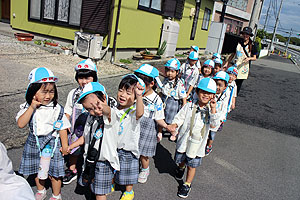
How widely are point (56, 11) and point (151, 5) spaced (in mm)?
4283

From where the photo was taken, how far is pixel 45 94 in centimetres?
252

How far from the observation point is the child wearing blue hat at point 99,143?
2.34m

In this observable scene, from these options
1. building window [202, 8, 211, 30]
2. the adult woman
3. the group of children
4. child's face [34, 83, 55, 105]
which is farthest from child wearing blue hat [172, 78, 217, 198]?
building window [202, 8, 211, 30]

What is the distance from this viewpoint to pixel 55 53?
394 inches

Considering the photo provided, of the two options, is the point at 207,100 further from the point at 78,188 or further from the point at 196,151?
the point at 78,188

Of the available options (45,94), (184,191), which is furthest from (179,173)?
(45,94)

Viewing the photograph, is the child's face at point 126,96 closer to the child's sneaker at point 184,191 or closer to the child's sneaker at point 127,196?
the child's sneaker at point 127,196

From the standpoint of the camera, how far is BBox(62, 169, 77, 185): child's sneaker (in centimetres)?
326

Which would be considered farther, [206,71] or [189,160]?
[206,71]

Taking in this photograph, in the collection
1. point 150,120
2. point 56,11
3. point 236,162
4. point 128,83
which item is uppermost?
point 56,11

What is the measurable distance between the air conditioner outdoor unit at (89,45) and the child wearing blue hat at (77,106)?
22.0ft

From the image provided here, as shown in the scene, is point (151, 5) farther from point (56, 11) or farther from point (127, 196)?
Answer: point (127, 196)

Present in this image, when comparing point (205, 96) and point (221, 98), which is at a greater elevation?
point (205, 96)

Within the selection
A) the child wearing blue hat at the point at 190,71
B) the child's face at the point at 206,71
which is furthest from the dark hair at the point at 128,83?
the child wearing blue hat at the point at 190,71
